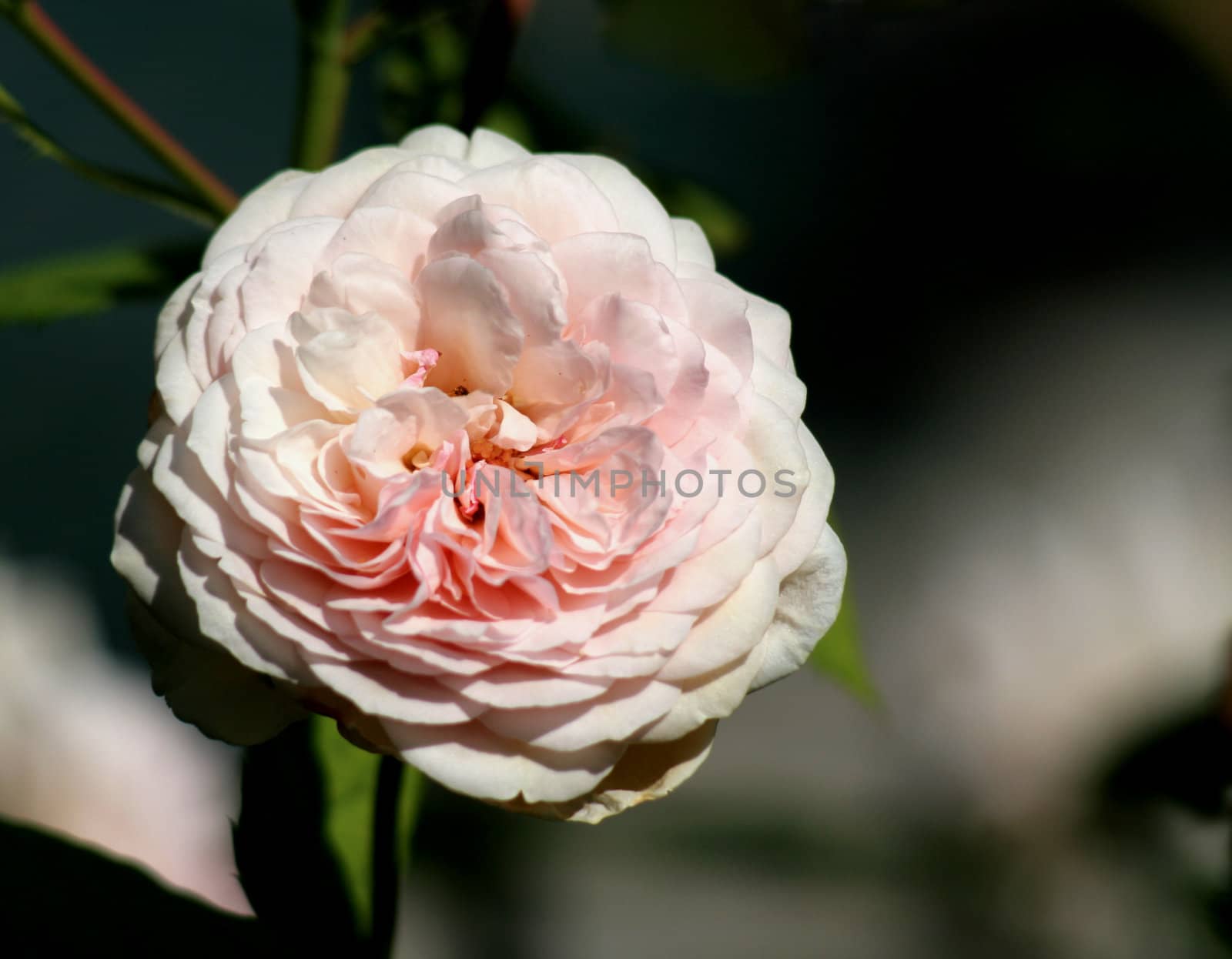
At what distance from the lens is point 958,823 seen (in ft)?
2.86

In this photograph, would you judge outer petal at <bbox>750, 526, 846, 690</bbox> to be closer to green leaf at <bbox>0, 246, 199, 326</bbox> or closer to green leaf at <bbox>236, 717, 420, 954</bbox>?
green leaf at <bbox>236, 717, 420, 954</bbox>

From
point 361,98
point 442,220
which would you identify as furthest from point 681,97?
point 442,220

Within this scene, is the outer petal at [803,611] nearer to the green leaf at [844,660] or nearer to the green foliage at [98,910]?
the green leaf at [844,660]

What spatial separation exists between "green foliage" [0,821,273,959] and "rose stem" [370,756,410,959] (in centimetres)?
5

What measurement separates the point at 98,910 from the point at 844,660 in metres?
0.28

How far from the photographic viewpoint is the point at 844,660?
413mm

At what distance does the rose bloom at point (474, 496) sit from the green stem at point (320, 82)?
144 mm

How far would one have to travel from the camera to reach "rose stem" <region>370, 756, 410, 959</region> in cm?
34

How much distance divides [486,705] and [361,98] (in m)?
0.80

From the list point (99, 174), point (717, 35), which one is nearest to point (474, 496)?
point (99, 174)

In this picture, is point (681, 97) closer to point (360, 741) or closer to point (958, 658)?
point (958, 658)

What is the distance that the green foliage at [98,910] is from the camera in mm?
373

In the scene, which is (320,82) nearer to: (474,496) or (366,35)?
(366,35)

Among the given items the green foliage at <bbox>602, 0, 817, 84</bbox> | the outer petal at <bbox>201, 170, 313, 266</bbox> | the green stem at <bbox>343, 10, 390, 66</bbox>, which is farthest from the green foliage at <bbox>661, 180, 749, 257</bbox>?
the outer petal at <bbox>201, 170, 313, 266</bbox>
